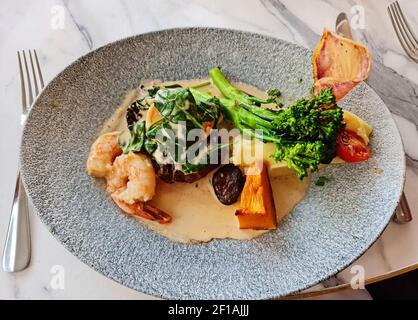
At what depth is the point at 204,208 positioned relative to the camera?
1588 millimetres

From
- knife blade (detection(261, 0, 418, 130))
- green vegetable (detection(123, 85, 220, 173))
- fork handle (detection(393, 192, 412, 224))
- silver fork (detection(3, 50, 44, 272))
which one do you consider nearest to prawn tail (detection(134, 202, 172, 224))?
green vegetable (detection(123, 85, 220, 173))

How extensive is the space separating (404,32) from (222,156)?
1.05m

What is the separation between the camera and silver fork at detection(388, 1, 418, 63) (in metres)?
2.11

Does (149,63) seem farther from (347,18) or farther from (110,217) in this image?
(347,18)

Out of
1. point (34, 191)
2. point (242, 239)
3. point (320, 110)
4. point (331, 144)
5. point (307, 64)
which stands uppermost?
point (307, 64)

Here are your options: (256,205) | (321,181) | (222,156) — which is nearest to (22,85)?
(222,156)

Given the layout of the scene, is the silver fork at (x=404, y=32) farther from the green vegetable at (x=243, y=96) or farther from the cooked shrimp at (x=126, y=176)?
the cooked shrimp at (x=126, y=176)

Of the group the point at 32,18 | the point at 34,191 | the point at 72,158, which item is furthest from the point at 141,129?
the point at 32,18

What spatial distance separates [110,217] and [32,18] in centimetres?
114

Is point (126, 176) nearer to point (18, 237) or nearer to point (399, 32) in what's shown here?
point (18, 237)

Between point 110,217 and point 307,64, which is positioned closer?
point 110,217

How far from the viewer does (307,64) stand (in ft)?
6.02

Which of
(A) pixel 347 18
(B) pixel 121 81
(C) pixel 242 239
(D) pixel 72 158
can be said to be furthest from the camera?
(A) pixel 347 18

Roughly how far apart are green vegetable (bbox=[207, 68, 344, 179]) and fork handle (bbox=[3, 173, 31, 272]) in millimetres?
754
